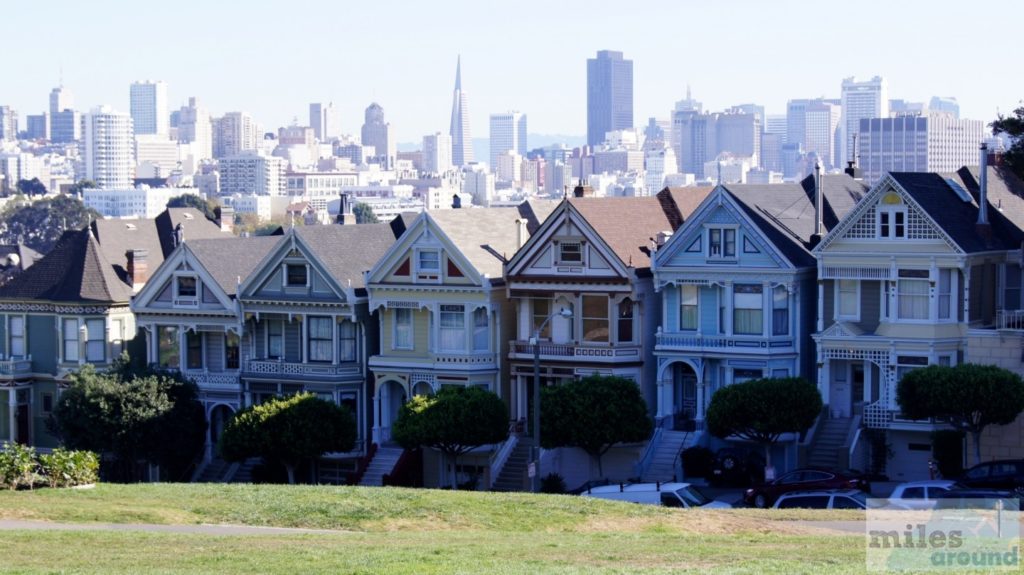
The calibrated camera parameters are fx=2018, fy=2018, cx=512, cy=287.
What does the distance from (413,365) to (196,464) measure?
7790 mm

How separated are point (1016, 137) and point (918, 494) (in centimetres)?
1652

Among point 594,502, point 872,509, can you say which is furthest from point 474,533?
point 872,509

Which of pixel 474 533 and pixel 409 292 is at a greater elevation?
pixel 409 292

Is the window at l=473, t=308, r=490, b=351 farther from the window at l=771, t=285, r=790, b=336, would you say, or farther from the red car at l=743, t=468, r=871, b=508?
the red car at l=743, t=468, r=871, b=508

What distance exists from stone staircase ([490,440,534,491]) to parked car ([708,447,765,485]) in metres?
5.25

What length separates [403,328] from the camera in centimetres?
5678

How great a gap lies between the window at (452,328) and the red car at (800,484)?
37.4ft

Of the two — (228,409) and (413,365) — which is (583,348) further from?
(228,409)

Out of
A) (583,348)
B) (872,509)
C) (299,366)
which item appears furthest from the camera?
(299,366)

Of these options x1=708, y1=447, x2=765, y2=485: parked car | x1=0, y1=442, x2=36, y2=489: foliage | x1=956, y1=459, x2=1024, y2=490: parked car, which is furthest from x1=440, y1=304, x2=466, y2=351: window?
x1=956, y1=459, x2=1024, y2=490: parked car

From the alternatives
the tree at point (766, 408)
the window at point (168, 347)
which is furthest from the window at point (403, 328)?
the tree at point (766, 408)

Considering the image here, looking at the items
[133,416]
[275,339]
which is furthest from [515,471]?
[133,416]

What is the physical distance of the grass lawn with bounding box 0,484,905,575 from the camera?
100ft

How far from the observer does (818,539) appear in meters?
34.4
